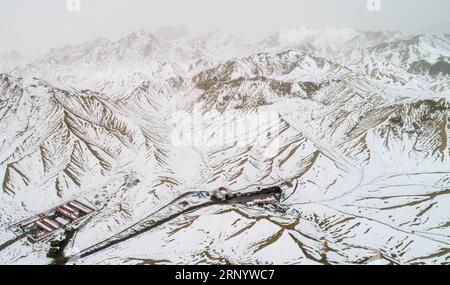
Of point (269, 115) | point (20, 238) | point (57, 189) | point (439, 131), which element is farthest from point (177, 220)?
point (439, 131)

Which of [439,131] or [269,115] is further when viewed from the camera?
[269,115]

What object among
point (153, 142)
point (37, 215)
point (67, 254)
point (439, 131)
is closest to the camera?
point (67, 254)

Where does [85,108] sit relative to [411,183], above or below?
above
